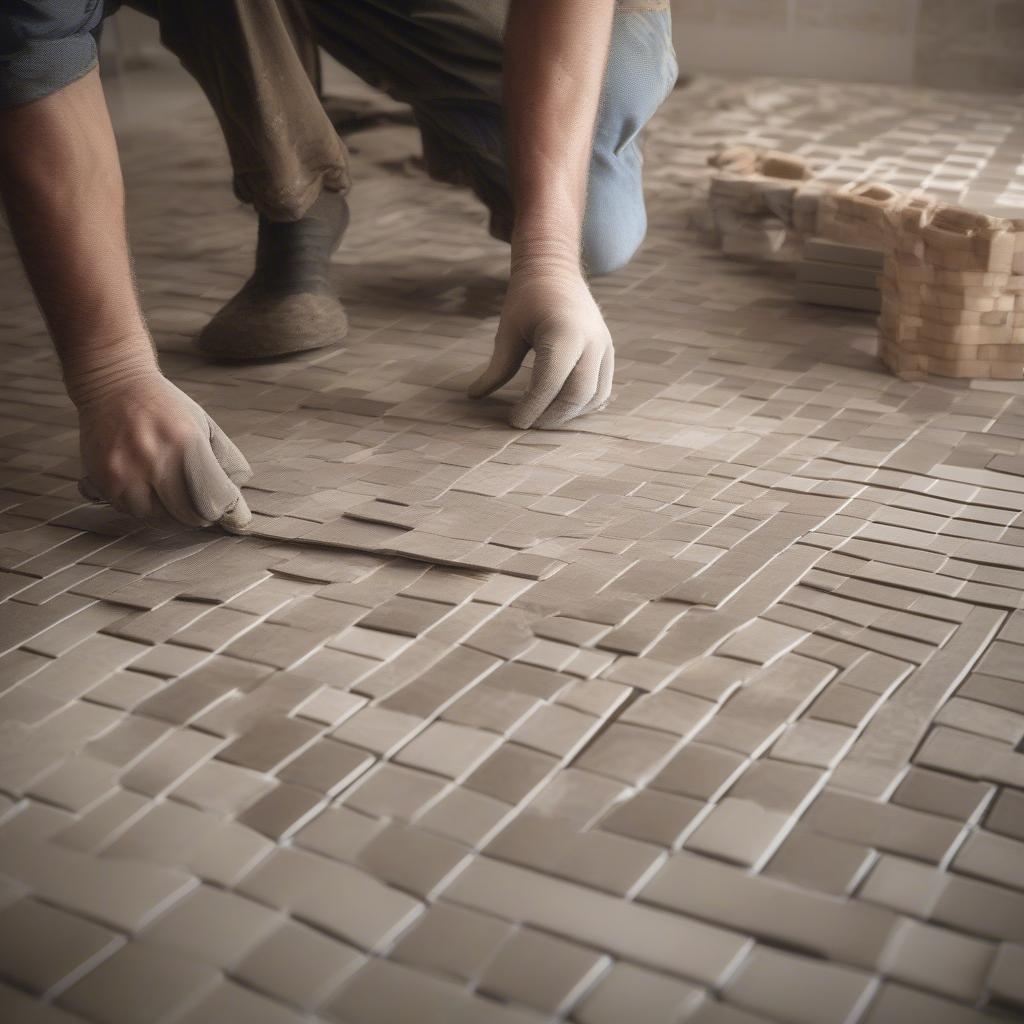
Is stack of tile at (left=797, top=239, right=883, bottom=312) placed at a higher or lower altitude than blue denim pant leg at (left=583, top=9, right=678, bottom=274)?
lower

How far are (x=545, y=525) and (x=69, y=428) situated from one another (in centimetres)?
74

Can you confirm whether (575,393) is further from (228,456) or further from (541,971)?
(541,971)

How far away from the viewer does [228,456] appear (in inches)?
58.9

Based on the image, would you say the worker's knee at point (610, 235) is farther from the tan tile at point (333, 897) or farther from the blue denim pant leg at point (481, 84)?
the tan tile at point (333, 897)

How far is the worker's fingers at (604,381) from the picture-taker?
1731mm

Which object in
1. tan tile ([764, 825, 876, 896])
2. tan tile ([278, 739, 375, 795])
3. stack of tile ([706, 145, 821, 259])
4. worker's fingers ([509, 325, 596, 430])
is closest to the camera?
tan tile ([764, 825, 876, 896])

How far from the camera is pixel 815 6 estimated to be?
4.45m

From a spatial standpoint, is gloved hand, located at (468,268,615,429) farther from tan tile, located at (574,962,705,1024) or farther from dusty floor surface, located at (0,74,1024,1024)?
tan tile, located at (574,962,705,1024)

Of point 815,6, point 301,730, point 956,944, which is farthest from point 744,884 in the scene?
point 815,6

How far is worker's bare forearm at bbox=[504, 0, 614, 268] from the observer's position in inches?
73.0

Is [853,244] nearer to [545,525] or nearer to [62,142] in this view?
[545,525]

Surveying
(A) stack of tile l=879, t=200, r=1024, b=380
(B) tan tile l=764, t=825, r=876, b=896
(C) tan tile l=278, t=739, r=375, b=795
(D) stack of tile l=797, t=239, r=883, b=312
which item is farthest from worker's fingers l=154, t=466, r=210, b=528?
(D) stack of tile l=797, t=239, r=883, b=312

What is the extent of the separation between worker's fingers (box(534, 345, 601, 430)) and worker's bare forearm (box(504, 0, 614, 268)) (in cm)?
21

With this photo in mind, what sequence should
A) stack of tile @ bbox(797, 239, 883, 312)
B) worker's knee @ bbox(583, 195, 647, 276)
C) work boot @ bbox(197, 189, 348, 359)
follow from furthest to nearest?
1. worker's knee @ bbox(583, 195, 647, 276)
2. stack of tile @ bbox(797, 239, 883, 312)
3. work boot @ bbox(197, 189, 348, 359)
